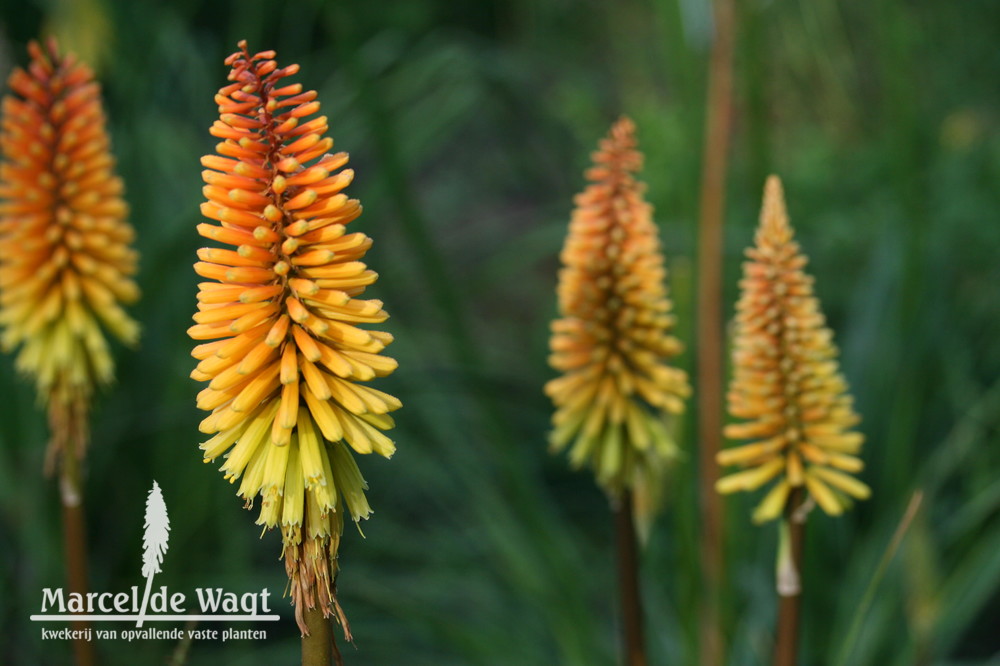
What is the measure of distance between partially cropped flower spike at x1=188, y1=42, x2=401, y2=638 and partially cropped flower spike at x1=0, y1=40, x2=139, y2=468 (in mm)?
939

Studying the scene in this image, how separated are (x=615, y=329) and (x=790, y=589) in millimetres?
650

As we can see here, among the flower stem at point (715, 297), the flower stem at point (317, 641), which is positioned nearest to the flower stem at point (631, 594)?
the flower stem at point (715, 297)

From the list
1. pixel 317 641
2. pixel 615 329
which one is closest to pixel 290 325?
pixel 317 641

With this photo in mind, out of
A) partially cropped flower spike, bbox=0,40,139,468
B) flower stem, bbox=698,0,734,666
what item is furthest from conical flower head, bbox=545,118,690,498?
partially cropped flower spike, bbox=0,40,139,468

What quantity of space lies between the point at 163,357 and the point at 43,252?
174 cm

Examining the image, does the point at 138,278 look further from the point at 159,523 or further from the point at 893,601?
the point at 893,601

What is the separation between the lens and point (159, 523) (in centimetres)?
167

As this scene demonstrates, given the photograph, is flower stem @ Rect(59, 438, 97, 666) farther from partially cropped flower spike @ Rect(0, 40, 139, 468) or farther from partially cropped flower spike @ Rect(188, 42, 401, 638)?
partially cropped flower spike @ Rect(188, 42, 401, 638)

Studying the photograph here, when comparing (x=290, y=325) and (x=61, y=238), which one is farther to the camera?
(x=61, y=238)

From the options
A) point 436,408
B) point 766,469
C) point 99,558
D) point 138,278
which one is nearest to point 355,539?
point 436,408

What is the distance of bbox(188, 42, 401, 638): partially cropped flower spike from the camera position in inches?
49.1

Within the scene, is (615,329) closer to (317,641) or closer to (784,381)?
(784,381)

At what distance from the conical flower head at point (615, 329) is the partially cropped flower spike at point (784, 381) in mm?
267

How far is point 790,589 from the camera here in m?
1.74
